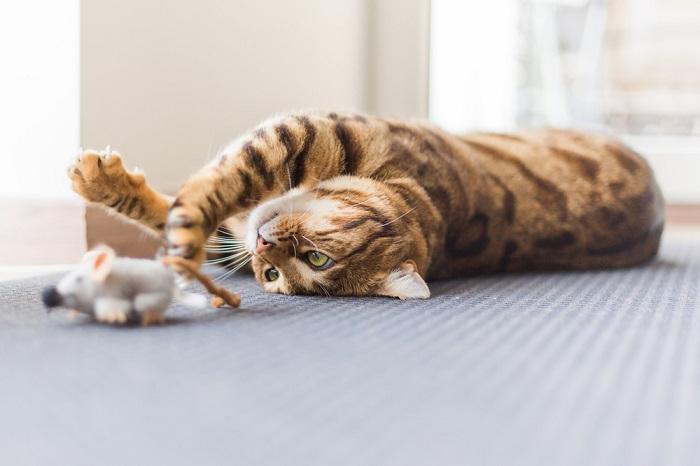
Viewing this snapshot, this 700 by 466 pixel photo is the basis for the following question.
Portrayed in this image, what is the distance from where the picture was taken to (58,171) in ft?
5.76

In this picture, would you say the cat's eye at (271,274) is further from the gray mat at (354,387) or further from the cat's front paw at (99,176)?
the cat's front paw at (99,176)

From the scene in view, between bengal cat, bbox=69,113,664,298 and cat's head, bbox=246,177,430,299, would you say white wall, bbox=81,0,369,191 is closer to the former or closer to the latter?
bengal cat, bbox=69,113,664,298

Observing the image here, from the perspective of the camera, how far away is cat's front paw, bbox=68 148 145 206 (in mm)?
1357

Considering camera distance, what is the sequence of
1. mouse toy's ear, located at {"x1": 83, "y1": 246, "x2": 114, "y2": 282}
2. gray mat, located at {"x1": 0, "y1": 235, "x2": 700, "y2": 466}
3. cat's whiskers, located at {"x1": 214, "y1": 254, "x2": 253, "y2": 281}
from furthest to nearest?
cat's whiskers, located at {"x1": 214, "y1": 254, "x2": 253, "y2": 281}
mouse toy's ear, located at {"x1": 83, "y1": 246, "x2": 114, "y2": 282}
gray mat, located at {"x1": 0, "y1": 235, "x2": 700, "y2": 466}

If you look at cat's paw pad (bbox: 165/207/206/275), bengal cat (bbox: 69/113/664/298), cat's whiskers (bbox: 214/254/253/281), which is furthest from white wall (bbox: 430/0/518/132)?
cat's paw pad (bbox: 165/207/206/275)

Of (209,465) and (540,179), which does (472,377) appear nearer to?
(209,465)

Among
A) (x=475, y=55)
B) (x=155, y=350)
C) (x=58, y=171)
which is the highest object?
(x=475, y=55)

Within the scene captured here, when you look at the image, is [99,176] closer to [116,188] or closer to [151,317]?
[116,188]

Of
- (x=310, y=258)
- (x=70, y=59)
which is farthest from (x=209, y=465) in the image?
(x=70, y=59)

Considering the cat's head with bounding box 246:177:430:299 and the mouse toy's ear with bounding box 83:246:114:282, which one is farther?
the cat's head with bounding box 246:177:430:299

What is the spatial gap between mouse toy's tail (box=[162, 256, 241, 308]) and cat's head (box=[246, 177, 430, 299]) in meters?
0.18

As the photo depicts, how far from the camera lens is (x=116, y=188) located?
4.61ft

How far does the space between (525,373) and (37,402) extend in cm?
51

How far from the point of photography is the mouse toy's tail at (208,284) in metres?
1.11
